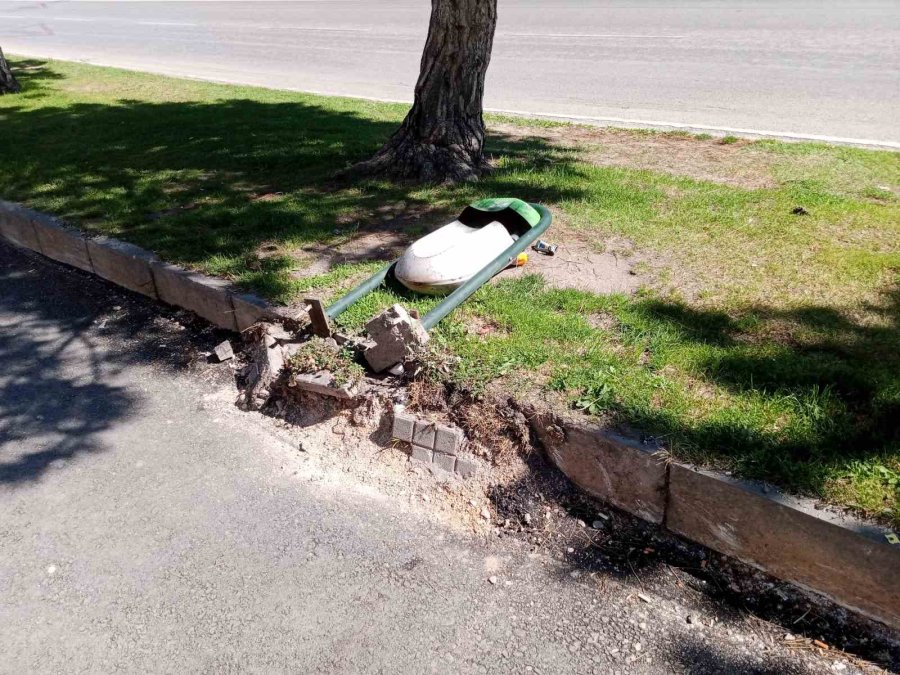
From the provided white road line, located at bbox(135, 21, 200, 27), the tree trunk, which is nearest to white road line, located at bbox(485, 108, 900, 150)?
the tree trunk

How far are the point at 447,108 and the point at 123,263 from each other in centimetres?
280

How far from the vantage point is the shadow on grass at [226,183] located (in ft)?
17.5

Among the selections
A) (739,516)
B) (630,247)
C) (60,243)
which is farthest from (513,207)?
(60,243)

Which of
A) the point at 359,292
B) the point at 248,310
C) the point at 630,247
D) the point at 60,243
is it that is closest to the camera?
the point at 359,292

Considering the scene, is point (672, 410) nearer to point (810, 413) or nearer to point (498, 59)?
point (810, 413)

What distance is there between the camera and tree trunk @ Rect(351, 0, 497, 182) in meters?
6.02

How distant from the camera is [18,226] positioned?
6215mm

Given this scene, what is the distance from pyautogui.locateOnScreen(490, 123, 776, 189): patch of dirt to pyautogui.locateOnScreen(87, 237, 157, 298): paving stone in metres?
3.85

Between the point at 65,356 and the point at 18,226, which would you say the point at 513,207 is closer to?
the point at 65,356

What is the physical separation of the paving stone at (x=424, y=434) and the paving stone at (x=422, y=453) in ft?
0.06

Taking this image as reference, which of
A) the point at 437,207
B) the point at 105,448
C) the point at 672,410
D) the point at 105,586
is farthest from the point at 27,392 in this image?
the point at 672,410

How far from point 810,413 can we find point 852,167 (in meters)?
4.12

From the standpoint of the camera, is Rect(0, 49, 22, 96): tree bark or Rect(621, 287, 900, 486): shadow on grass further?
Rect(0, 49, 22, 96): tree bark

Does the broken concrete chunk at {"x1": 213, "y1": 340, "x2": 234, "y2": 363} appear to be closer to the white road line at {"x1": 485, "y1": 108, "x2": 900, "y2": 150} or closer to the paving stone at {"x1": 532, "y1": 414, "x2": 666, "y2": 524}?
the paving stone at {"x1": 532, "y1": 414, "x2": 666, "y2": 524}
